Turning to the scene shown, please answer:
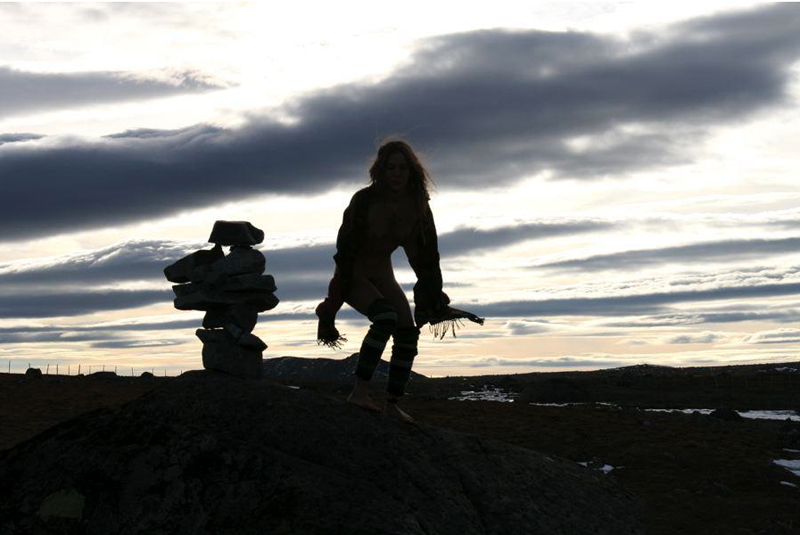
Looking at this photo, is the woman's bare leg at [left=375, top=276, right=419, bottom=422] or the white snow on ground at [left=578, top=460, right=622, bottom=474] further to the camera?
the white snow on ground at [left=578, top=460, right=622, bottom=474]

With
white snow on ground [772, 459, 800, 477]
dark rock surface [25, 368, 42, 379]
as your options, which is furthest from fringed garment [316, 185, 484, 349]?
dark rock surface [25, 368, 42, 379]

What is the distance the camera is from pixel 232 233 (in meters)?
9.29

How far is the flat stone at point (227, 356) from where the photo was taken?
9016mm

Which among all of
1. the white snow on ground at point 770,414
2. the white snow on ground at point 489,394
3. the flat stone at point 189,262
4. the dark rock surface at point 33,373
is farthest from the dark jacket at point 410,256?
the white snow on ground at point 770,414

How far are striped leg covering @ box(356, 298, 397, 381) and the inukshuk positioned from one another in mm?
1254

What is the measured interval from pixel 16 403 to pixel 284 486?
1535 centimetres

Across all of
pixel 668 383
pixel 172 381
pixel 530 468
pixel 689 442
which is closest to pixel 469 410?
pixel 689 442

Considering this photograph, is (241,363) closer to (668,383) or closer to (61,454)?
(61,454)

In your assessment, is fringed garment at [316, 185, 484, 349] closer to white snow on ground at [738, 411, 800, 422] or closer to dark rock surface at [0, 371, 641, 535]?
dark rock surface at [0, 371, 641, 535]

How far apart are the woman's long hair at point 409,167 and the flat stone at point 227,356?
224 cm

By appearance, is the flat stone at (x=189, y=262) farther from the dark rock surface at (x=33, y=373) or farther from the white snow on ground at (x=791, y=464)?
the dark rock surface at (x=33, y=373)

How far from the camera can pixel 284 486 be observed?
6.89 metres

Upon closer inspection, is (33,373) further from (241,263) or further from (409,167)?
(409,167)

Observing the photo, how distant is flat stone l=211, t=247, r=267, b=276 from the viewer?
9.13 m
